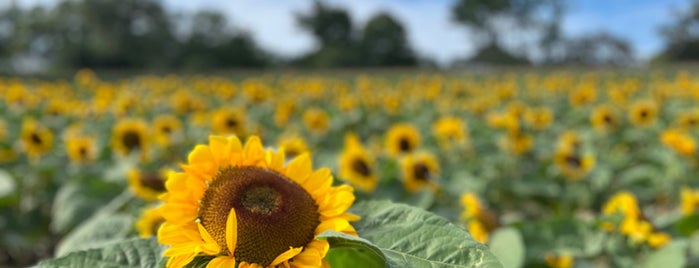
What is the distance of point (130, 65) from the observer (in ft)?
139

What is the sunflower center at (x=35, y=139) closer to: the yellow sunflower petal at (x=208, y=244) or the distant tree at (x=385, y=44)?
the yellow sunflower petal at (x=208, y=244)

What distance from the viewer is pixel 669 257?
1.90 metres

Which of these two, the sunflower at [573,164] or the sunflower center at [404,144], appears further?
the sunflower at [573,164]

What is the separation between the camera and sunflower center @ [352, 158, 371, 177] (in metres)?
3.38

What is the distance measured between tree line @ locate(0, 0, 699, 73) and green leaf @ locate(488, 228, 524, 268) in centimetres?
3372

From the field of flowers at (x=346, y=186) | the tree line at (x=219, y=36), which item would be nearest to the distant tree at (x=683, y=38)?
the tree line at (x=219, y=36)

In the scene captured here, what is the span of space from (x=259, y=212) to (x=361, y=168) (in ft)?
7.69

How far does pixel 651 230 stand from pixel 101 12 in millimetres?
43891

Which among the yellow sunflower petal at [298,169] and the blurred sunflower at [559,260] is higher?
the blurred sunflower at [559,260]

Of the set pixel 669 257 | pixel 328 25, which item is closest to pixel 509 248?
pixel 669 257

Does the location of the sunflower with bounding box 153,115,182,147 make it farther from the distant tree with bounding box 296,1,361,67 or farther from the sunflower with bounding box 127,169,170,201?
the distant tree with bounding box 296,1,361,67

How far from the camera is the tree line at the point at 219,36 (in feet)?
132

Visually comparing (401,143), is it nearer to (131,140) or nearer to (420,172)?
(420,172)

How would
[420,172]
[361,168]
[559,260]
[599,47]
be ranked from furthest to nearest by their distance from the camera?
[599,47] → [420,172] → [361,168] → [559,260]
